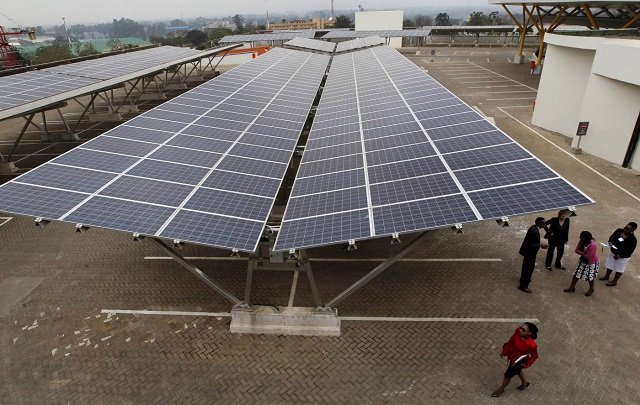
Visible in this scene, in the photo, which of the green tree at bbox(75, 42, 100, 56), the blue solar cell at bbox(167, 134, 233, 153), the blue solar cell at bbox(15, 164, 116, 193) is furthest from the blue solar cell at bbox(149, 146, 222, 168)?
the green tree at bbox(75, 42, 100, 56)

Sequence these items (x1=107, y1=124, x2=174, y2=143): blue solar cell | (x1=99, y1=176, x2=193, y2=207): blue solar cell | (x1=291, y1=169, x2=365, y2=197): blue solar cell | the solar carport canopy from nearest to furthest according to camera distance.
→ 1. (x1=99, y1=176, x2=193, y2=207): blue solar cell
2. (x1=291, y1=169, x2=365, y2=197): blue solar cell
3. (x1=107, y1=124, x2=174, y2=143): blue solar cell
4. the solar carport canopy

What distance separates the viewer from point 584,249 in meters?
10.6

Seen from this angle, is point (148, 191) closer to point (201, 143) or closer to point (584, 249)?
point (201, 143)

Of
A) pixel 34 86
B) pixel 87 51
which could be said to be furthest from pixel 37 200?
pixel 87 51

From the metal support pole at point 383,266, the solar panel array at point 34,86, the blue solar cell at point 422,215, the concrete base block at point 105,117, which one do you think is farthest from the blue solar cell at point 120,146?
the concrete base block at point 105,117

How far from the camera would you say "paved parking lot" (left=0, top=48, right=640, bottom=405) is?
8875 mm

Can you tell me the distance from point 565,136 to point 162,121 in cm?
2331

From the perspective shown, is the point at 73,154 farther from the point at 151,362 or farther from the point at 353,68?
the point at 353,68

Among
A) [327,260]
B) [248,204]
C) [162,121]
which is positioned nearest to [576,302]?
[327,260]

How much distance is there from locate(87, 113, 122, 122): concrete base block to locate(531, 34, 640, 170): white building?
101ft

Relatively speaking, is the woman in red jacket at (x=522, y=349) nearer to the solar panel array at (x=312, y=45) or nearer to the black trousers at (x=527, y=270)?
the black trousers at (x=527, y=270)

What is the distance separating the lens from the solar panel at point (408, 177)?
26.7ft

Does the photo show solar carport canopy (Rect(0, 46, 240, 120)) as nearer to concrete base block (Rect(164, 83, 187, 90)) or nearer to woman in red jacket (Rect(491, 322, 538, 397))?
concrete base block (Rect(164, 83, 187, 90))

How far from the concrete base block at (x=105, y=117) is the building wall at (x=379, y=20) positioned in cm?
5418
